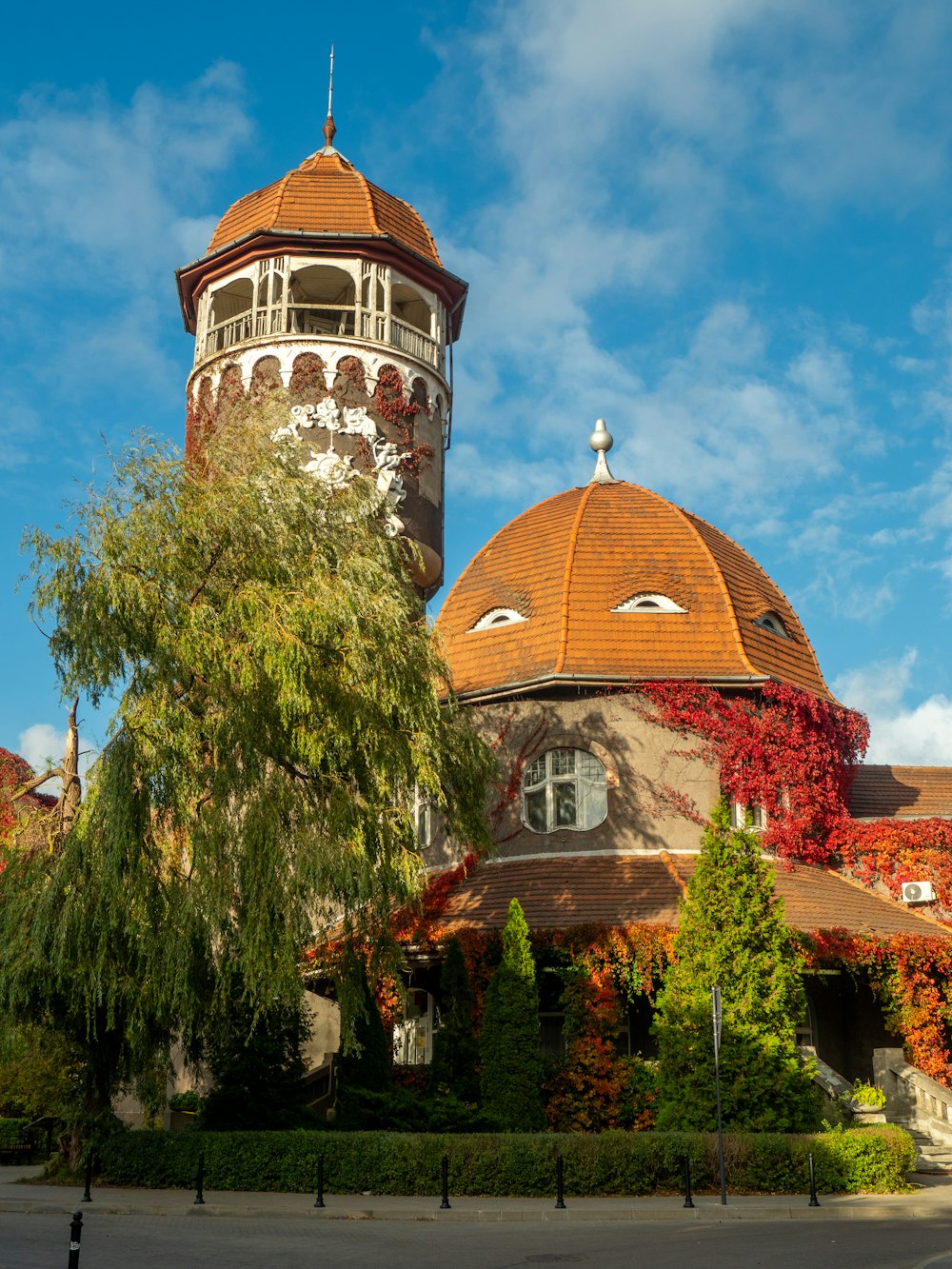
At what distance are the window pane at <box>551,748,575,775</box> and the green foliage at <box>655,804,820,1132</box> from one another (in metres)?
5.68

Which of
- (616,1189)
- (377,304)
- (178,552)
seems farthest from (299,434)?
(616,1189)

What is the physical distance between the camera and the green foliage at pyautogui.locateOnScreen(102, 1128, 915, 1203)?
16391mm

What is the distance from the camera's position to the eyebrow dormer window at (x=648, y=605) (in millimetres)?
26906

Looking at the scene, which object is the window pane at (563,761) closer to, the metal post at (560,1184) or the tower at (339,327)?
the tower at (339,327)

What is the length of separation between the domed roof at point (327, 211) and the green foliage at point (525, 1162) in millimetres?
20598

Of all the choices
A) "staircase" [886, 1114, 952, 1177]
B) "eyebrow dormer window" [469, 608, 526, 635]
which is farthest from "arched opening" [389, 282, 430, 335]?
"staircase" [886, 1114, 952, 1177]

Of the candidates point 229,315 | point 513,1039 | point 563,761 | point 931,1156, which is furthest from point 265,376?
point 931,1156

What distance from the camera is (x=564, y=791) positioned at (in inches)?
990

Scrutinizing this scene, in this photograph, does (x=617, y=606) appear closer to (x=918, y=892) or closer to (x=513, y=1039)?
(x=918, y=892)

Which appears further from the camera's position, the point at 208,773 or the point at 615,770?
the point at 615,770

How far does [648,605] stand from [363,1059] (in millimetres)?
11278

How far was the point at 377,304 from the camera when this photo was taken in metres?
30.7

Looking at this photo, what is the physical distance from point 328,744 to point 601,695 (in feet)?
29.3

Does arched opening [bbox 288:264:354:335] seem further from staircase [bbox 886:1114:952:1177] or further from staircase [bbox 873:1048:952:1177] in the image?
staircase [bbox 886:1114:952:1177]
